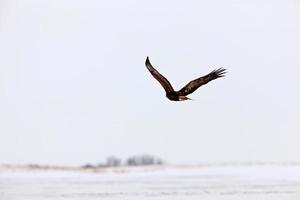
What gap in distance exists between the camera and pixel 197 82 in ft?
6.47

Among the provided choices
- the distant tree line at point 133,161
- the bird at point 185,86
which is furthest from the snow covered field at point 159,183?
Answer: the bird at point 185,86

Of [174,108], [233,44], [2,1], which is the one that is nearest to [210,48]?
[233,44]

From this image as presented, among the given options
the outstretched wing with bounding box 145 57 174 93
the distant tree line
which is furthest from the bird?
the distant tree line

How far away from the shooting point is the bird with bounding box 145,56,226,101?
6.45 feet

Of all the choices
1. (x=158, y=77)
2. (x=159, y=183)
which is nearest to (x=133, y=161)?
(x=159, y=183)

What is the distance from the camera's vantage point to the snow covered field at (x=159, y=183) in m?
1.97

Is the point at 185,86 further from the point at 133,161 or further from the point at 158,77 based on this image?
the point at 133,161

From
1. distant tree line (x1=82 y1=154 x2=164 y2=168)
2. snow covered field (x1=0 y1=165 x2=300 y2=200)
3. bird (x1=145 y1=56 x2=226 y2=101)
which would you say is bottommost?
snow covered field (x1=0 y1=165 x2=300 y2=200)

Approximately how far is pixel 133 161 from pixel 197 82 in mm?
350

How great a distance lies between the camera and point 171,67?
198 centimetres

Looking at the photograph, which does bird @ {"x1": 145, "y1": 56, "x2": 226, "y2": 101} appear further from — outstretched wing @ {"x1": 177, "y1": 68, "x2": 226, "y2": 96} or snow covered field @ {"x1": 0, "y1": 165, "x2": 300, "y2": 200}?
snow covered field @ {"x1": 0, "y1": 165, "x2": 300, "y2": 200}

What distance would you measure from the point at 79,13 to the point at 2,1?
10.4 inches

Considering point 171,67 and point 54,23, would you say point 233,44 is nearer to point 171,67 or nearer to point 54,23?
point 171,67

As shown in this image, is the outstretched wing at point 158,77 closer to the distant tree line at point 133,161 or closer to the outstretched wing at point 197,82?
the outstretched wing at point 197,82
